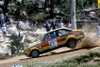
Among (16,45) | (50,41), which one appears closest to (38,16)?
(16,45)

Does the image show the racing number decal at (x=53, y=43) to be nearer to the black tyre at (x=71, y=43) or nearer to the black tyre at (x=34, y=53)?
the black tyre at (x=71, y=43)

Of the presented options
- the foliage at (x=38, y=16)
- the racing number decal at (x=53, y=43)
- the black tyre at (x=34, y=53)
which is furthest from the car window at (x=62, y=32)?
the foliage at (x=38, y=16)

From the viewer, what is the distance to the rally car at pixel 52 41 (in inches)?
497

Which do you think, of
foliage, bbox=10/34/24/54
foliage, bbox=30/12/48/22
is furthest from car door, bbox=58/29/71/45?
foliage, bbox=30/12/48/22

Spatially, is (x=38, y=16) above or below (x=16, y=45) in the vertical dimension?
above

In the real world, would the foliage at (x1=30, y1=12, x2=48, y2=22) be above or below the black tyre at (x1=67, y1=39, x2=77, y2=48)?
above

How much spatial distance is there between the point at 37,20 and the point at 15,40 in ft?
30.3

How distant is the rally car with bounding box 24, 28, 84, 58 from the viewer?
41.4 feet

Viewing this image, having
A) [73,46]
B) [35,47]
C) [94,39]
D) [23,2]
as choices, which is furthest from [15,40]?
[23,2]

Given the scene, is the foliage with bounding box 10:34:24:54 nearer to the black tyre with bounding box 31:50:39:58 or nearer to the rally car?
the rally car

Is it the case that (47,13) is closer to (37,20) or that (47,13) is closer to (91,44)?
(37,20)

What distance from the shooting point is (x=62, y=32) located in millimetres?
12797

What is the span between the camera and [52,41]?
499 inches

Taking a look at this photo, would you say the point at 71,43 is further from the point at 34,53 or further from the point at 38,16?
the point at 38,16
